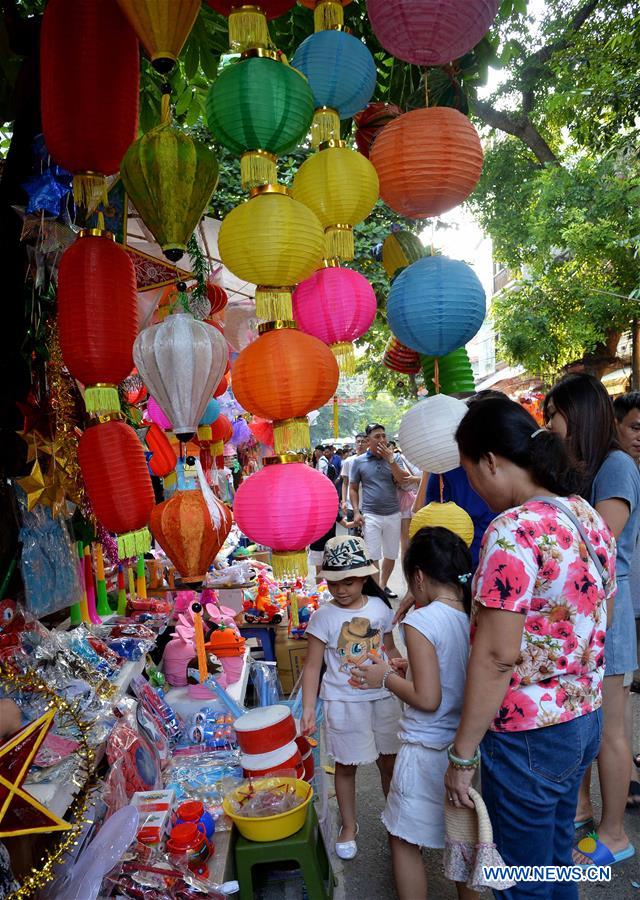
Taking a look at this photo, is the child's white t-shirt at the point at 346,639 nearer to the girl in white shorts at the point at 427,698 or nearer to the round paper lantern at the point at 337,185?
the girl in white shorts at the point at 427,698

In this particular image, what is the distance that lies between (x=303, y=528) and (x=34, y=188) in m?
1.34

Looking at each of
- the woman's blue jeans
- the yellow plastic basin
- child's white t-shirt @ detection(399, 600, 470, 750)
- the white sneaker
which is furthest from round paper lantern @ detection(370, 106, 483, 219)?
the white sneaker

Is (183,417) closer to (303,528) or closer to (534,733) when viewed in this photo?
(303,528)

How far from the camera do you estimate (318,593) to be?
564 centimetres

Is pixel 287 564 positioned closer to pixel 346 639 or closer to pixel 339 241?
pixel 346 639

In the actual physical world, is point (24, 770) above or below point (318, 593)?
above

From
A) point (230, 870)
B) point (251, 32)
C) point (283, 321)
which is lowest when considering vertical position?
point (230, 870)

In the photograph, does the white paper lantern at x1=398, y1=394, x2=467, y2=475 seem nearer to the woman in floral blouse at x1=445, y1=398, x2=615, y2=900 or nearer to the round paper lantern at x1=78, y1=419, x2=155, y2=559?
the woman in floral blouse at x1=445, y1=398, x2=615, y2=900

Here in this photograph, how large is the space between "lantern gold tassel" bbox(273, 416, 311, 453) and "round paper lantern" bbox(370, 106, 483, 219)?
85 centimetres

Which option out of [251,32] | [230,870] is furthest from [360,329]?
[230,870]

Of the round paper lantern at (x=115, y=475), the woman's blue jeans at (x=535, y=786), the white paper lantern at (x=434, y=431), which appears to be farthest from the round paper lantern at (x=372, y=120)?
the woman's blue jeans at (x=535, y=786)

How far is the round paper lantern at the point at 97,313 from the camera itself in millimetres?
1893

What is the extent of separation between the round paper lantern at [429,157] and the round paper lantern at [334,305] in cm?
38

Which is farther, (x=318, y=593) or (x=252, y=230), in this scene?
(x=318, y=593)
